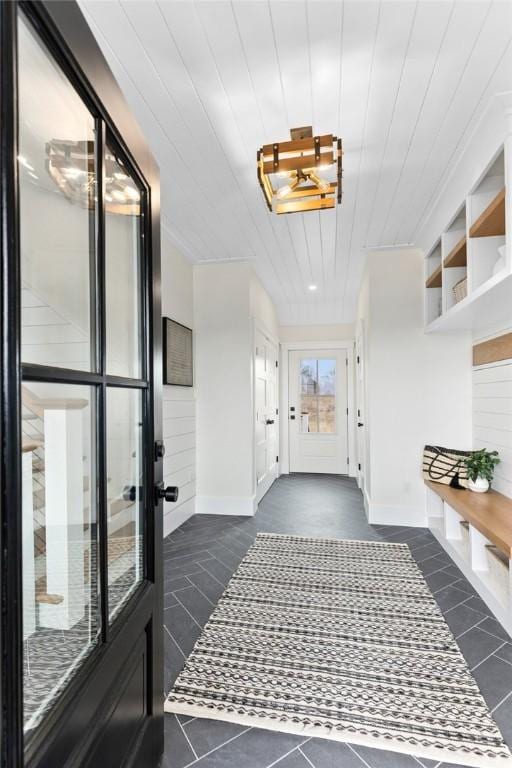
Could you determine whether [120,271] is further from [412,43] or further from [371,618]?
[371,618]

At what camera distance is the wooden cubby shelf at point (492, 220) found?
1981 millimetres

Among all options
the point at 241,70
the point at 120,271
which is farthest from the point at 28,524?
the point at 241,70

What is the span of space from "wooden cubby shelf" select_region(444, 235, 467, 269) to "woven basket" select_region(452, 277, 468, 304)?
0.58 feet

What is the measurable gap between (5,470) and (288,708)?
157cm

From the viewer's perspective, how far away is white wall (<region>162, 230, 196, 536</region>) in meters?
3.40

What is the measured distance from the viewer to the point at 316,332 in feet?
21.6

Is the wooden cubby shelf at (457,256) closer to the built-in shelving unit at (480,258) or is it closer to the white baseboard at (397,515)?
the built-in shelving unit at (480,258)

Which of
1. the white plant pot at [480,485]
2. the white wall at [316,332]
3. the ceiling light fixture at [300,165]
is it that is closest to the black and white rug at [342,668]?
the white plant pot at [480,485]

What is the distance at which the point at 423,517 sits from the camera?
3.64 m

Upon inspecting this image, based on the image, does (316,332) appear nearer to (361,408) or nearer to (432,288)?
(361,408)

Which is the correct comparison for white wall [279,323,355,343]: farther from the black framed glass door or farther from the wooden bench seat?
the black framed glass door

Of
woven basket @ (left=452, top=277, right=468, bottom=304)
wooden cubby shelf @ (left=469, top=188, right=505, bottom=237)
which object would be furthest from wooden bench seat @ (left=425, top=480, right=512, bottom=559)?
wooden cubby shelf @ (left=469, top=188, right=505, bottom=237)

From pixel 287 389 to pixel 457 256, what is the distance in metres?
3.97

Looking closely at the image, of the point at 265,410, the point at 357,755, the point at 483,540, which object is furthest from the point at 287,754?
the point at 265,410
